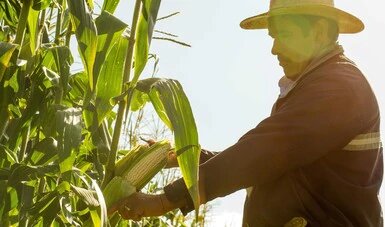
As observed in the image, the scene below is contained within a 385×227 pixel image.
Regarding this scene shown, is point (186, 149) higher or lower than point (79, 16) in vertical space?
lower

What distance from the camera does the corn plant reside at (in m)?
1.60

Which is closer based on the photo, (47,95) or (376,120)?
(376,120)

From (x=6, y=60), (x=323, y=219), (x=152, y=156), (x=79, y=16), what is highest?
(x=79, y=16)

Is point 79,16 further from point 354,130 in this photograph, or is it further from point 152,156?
point 354,130

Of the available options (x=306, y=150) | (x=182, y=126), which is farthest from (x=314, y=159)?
(x=182, y=126)

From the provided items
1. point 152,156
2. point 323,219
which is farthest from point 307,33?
point 152,156

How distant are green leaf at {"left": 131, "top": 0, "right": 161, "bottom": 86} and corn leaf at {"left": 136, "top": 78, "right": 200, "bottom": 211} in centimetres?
7

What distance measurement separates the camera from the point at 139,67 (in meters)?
1.67

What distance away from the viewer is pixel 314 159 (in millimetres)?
1832

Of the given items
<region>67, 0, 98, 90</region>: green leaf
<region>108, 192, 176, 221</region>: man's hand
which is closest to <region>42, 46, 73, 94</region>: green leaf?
<region>67, 0, 98, 90</region>: green leaf

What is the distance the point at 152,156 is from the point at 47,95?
61 cm

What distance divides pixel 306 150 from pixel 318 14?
519 mm

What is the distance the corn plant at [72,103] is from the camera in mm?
1601

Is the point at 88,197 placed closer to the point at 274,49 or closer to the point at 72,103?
the point at 72,103
